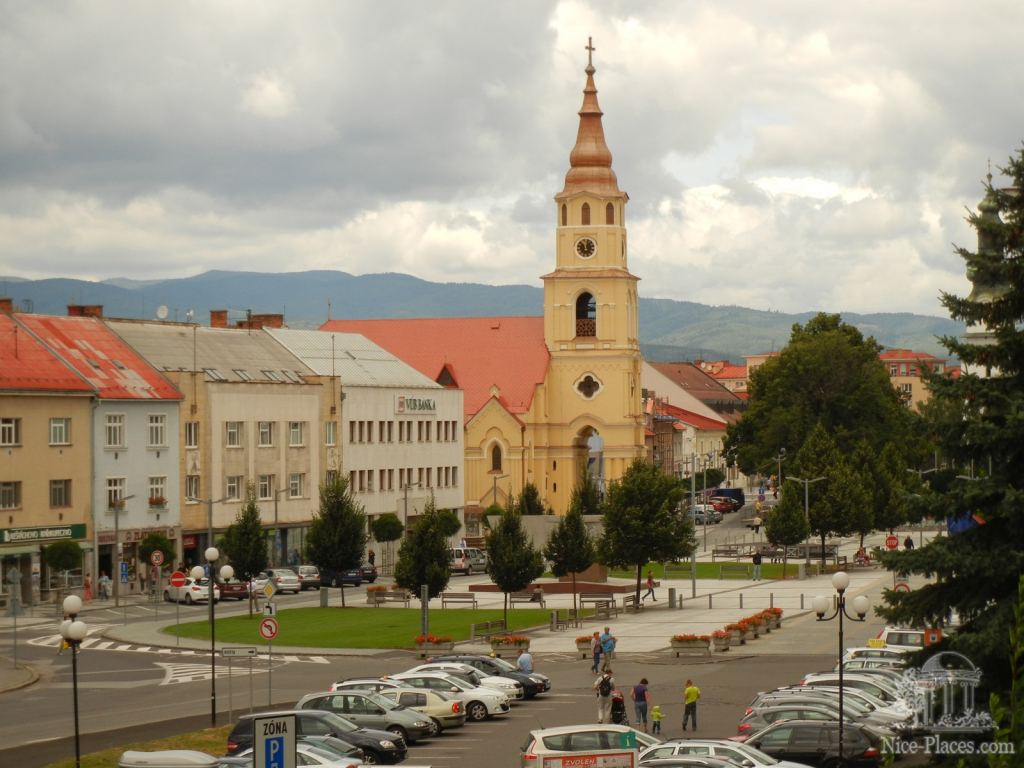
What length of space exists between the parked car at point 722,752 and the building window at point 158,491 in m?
54.6

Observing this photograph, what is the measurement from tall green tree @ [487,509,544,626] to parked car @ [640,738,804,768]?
3352cm

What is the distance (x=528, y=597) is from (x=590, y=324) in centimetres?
5847

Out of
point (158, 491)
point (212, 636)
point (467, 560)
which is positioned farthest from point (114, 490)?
point (212, 636)

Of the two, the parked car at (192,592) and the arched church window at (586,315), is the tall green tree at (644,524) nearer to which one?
the parked car at (192,592)

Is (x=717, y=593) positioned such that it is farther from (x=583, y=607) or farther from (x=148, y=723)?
(x=148, y=723)

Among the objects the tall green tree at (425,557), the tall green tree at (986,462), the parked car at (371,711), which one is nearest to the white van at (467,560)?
the tall green tree at (425,557)

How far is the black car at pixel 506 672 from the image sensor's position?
46.8 metres

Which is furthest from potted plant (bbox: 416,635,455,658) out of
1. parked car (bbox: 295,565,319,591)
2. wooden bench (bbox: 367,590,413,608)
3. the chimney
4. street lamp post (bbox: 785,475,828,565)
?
the chimney

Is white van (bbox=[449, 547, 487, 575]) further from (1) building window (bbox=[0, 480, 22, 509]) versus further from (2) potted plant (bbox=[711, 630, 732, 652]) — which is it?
(2) potted plant (bbox=[711, 630, 732, 652])

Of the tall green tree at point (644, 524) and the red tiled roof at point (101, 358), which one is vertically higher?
the red tiled roof at point (101, 358)

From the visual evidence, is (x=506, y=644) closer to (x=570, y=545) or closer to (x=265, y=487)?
(x=570, y=545)

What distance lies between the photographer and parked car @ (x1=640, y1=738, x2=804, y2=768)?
31.8 metres

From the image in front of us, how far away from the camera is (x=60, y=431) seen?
79.8m

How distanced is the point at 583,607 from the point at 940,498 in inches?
1912
